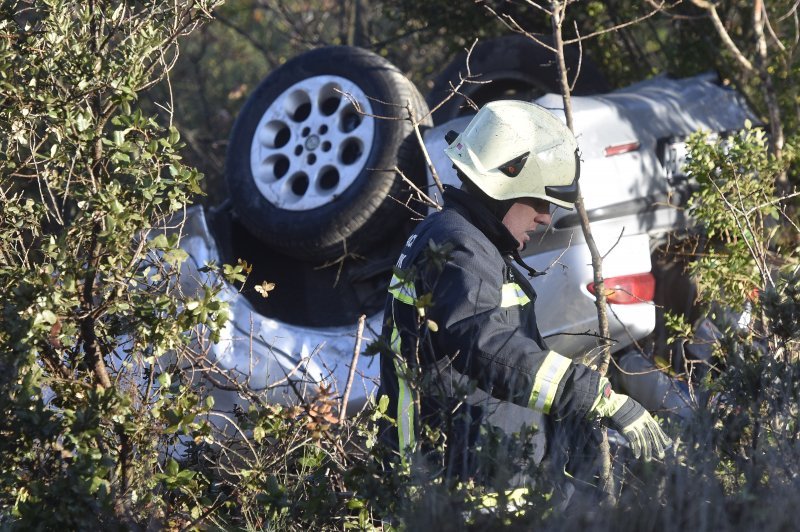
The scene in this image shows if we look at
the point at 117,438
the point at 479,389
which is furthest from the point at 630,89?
the point at 117,438

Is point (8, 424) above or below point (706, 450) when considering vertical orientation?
above

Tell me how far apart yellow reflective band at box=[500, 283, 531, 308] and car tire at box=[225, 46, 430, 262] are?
5.86 feet

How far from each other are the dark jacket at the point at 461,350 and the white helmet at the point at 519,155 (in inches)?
8.6

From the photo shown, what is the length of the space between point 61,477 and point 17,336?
0.43 metres

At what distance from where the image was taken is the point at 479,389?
3.13m

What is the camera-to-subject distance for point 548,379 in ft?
9.41

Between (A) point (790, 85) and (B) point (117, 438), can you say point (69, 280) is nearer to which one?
(B) point (117, 438)

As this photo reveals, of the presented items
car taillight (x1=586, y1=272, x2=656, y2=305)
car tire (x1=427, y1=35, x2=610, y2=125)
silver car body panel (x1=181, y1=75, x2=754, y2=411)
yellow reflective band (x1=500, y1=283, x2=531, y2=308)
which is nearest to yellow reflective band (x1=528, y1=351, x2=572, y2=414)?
yellow reflective band (x1=500, y1=283, x2=531, y2=308)

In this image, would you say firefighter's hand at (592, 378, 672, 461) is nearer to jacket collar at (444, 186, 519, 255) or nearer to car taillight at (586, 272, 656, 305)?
jacket collar at (444, 186, 519, 255)

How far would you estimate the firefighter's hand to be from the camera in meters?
3.03

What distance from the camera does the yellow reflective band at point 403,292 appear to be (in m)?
2.88

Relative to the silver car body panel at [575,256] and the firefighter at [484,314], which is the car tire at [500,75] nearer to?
the silver car body panel at [575,256]

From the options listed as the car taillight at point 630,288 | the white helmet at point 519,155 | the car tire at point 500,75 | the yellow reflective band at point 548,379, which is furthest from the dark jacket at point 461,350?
the car tire at point 500,75

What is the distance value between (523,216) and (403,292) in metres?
0.57
